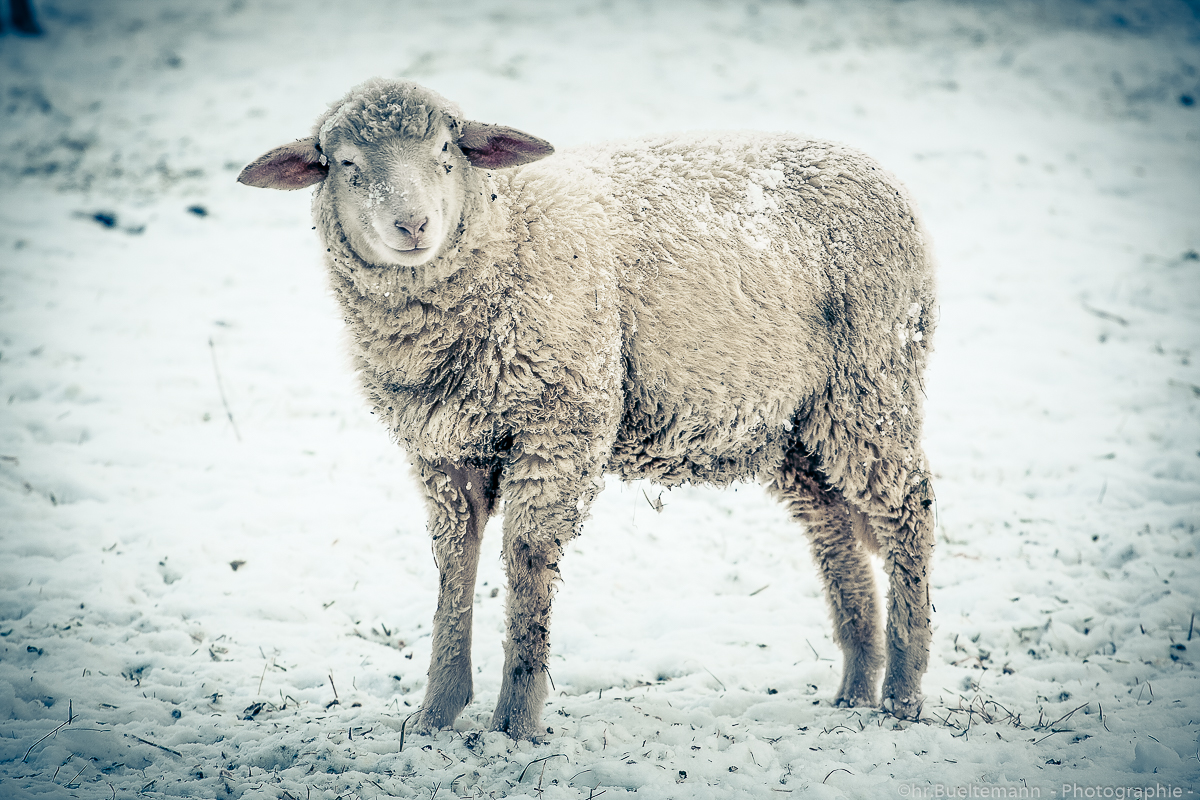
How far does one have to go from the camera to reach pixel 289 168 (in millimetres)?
2973

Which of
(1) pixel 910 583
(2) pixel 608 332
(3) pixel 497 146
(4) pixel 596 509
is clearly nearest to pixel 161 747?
(2) pixel 608 332

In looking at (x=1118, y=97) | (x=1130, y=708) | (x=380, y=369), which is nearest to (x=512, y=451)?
(x=380, y=369)

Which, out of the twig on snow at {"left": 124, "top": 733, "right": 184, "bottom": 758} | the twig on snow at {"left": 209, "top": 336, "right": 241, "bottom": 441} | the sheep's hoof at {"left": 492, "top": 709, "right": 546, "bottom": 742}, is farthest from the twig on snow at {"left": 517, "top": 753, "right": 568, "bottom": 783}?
the twig on snow at {"left": 209, "top": 336, "right": 241, "bottom": 441}

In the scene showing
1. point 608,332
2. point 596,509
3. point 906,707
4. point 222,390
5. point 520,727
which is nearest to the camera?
point 608,332

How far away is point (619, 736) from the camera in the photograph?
322 centimetres

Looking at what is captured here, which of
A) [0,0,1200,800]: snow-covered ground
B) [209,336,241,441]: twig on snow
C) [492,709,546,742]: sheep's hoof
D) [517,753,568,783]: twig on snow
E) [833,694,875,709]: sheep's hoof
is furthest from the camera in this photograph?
[209,336,241,441]: twig on snow

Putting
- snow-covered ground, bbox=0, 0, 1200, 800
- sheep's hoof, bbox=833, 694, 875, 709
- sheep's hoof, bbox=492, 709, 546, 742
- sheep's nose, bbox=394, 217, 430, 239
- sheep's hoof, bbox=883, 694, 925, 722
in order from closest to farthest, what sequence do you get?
sheep's nose, bbox=394, 217, 430, 239 < snow-covered ground, bbox=0, 0, 1200, 800 < sheep's hoof, bbox=492, 709, 546, 742 < sheep's hoof, bbox=883, 694, 925, 722 < sheep's hoof, bbox=833, 694, 875, 709

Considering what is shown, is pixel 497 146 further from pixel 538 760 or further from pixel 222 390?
pixel 222 390

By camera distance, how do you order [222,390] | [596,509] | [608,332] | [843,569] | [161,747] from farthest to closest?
[222,390] < [596,509] < [843,569] < [608,332] < [161,747]

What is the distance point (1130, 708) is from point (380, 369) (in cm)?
356

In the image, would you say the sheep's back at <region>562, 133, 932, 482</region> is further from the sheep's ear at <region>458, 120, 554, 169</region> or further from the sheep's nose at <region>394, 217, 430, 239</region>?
the sheep's nose at <region>394, 217, 430, 239</region>

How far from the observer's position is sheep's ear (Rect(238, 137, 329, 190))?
2.90 m

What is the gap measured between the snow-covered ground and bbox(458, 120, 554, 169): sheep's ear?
7.80 ft

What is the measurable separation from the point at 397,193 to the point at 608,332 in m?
0.96
